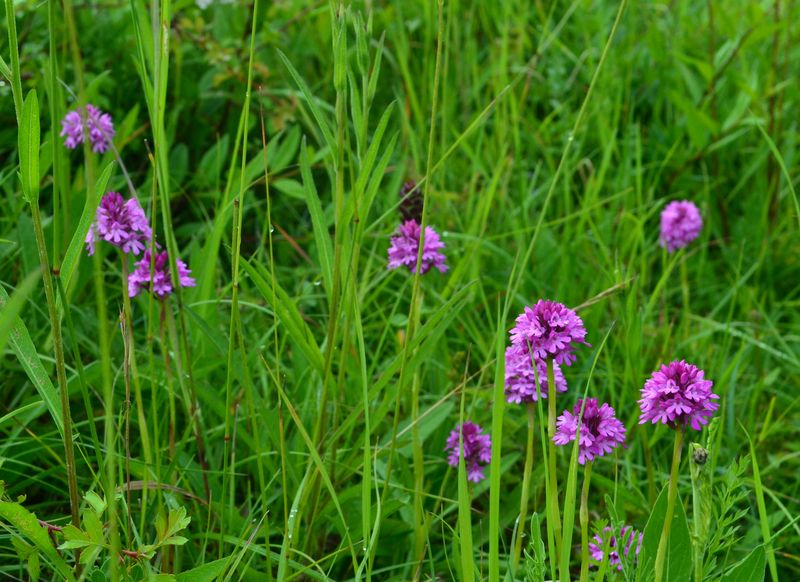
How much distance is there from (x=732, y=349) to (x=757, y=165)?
686 millimetres

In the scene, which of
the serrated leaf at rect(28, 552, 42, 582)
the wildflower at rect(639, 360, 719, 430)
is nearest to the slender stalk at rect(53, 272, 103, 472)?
the serrated leaf at rect(28, 552, 42, 582)

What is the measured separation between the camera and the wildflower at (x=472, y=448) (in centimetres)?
145

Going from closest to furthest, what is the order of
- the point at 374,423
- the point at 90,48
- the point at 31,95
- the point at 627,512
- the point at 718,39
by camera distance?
the point at 31,95
the point at 374,423
the point at 627,512
the point at 90,48
the point at 718,39

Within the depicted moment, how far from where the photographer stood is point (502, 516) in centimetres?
154

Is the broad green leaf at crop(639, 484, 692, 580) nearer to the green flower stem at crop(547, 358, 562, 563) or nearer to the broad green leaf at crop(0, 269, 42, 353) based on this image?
the green flower stem at crop(547, 358, 562, 563)

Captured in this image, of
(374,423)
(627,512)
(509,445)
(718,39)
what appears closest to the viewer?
(374,423)

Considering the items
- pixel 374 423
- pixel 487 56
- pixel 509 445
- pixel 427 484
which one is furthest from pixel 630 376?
pixel 487 56

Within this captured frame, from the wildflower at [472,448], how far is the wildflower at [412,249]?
0.26 m

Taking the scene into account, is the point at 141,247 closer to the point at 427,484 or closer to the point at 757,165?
the point at 427,484

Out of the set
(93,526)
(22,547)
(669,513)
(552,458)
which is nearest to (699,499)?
(669,513)

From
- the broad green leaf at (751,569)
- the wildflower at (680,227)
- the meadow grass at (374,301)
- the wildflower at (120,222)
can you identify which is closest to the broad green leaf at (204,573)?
the meadow grass at (374,301)

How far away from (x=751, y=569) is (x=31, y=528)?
851 millimetres

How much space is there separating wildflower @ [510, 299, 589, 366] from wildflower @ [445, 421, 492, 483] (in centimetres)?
36

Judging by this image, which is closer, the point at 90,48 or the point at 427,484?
the point at 427,484
